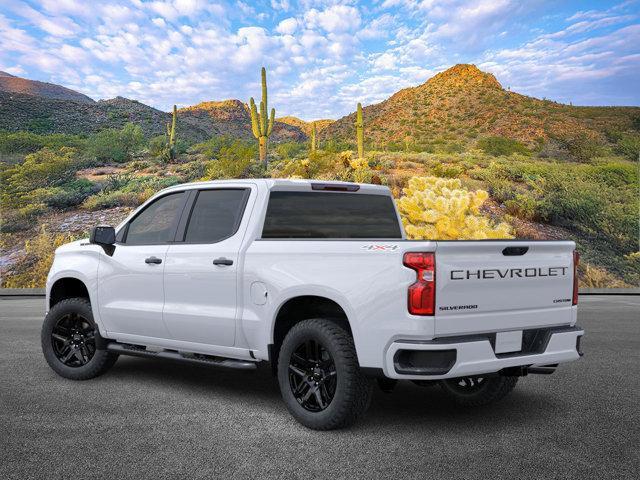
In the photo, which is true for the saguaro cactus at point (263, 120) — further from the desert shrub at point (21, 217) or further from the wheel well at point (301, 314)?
the wheel well at point (301, 314)

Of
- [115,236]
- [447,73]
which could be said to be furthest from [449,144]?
[115,236]

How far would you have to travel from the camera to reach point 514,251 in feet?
18.6

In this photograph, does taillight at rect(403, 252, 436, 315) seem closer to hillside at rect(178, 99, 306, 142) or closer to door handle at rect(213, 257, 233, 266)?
door handle at rect(213, 257, 233, 266)

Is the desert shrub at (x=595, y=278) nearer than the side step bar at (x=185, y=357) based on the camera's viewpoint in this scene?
No

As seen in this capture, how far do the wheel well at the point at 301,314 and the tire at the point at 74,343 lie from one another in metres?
2.40

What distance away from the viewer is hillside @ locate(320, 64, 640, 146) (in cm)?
5206

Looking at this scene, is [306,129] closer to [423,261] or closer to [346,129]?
[346,129]

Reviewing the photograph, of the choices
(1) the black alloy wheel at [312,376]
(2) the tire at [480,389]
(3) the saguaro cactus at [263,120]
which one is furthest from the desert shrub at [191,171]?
(1) the black alloy wheel at [312,376]

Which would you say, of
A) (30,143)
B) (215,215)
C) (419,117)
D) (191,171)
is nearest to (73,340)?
(215,215)

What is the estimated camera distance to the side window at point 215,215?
6785 millimetres

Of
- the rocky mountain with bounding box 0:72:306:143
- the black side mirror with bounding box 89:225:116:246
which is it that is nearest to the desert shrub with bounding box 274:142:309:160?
the rocky mountain with bounding box 0:72:306:143

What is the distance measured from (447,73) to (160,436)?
239ft

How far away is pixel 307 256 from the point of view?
592 cm

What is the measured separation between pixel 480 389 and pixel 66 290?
469 cm
